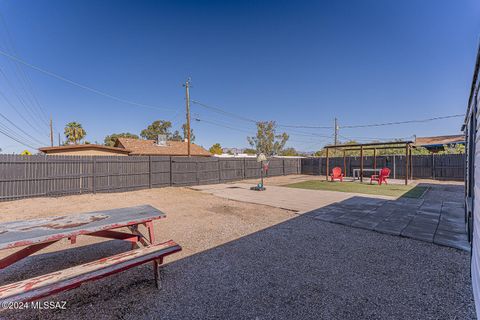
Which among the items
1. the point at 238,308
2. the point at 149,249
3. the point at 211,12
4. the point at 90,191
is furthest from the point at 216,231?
the point at 211,12

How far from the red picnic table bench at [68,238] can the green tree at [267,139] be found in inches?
1219

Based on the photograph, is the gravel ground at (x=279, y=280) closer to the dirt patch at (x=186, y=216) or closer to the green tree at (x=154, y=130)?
the dirt patch at (x=186, y=216)

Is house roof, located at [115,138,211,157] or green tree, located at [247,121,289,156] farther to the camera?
green tree, located at [247,121,289,156]

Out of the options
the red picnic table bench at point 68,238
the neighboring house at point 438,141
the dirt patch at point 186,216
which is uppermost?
the neighboring house at point 438,141

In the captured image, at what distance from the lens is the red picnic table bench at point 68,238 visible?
170 cm

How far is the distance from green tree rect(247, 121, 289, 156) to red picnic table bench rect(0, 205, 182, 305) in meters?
31.0

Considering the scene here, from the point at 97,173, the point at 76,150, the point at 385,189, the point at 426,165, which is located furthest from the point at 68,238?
the point at 426,165

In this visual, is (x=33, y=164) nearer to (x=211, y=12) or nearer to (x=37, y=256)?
(x=37, y=256)

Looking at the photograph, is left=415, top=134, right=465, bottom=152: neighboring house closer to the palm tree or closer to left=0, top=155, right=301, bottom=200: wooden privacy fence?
left=0, top=155, right=301, bottom=200: wooden privacy fence

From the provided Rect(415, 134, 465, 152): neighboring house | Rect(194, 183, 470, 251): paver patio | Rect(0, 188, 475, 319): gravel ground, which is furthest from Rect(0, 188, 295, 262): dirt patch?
Rect(415, 134, 465, 152): neighboring house

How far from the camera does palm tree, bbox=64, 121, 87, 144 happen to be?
27828 millimetres

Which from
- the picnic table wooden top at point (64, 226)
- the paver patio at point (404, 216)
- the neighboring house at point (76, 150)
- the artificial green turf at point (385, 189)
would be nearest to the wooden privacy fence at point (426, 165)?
the artificial green turf at point (385, 189)

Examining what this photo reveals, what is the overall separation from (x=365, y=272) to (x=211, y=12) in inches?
510

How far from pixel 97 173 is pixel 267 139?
87.7ft
